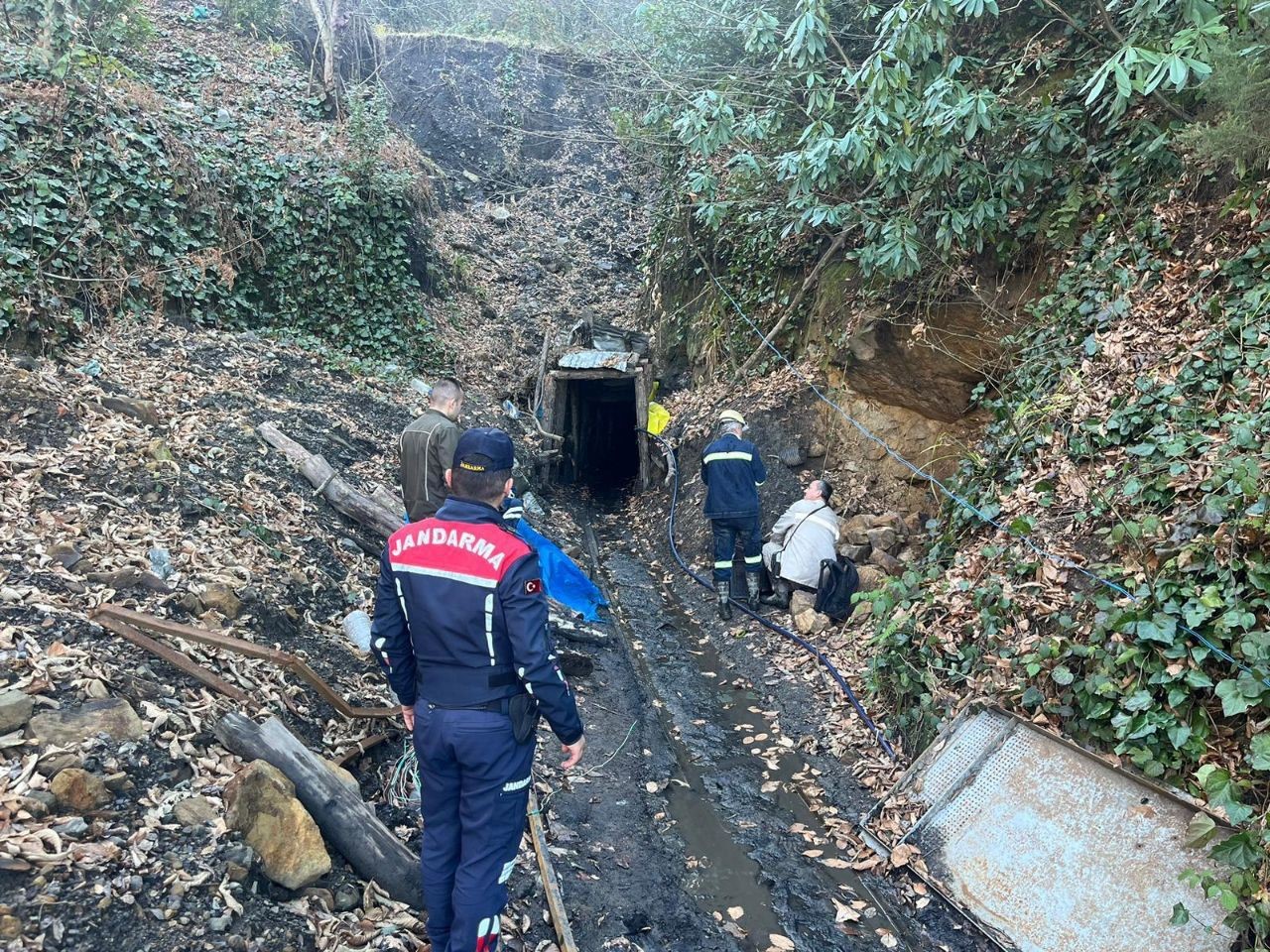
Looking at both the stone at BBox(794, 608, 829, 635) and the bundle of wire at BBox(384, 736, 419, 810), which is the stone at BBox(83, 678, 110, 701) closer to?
the bundle of wire at BBox(384, 736, 419, 810)

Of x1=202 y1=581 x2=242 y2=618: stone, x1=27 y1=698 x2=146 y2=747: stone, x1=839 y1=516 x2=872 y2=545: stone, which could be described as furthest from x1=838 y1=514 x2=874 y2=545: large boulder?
x1=27 y1=698 x2=146 y2=747: stone

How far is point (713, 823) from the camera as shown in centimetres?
453

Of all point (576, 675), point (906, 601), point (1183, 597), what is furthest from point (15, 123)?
point (1183, 597)

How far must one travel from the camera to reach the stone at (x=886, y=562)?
704 cm

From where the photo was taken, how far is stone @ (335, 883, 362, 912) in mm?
3158

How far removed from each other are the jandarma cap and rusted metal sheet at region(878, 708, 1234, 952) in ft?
A: 10.2

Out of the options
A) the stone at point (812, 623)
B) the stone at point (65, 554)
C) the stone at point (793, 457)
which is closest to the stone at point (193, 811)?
the stone at point (65, 554)

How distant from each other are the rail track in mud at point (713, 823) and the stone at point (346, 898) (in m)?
1.04

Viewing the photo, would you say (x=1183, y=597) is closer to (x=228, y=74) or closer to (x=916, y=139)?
(x=916, y=139)

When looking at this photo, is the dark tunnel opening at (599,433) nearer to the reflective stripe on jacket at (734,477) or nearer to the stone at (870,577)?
the reflective stripe on jacket at (734,477)

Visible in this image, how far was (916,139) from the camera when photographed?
6.32 metres

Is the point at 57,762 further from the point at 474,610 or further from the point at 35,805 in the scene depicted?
the point at 474,610

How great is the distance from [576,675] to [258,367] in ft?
17.3

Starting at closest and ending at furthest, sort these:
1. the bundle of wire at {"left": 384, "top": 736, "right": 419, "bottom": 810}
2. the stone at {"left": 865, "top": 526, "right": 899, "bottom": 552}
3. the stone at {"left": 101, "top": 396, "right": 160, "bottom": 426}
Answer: the bundle of wire at {"left": 384, "top": 736, "right": 419, "bottom": 810} → the stone at {"left": 101, "top": 396, "right": 160, "bottom": 426} → the stone at {"left": 865, "top": 526, "right": 899, "bottom": 552}
